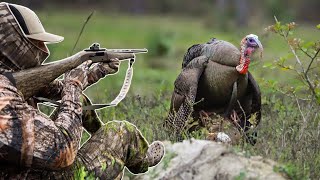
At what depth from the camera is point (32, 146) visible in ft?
16.0

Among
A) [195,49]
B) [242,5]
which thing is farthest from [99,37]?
[195,49]

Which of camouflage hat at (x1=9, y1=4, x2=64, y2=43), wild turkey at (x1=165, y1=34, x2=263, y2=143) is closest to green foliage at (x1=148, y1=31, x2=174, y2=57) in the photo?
wild turkey at (x1=165, y1=34, x2=263, y2=143)

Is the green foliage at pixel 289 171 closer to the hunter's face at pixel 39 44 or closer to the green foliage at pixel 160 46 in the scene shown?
the hunter's face at pixel 39 44

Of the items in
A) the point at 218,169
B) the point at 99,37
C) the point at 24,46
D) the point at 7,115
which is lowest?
the point at 99,37

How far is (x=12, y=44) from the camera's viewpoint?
5074mm

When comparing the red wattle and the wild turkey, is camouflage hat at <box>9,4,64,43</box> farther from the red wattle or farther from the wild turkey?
the red wattle

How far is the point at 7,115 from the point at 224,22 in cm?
2992

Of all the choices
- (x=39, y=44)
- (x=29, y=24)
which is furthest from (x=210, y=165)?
(x=29, y=24)

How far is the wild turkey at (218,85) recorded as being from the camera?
7.25 m

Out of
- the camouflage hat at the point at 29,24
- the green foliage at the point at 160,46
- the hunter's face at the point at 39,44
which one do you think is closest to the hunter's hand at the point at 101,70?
the hunter's face at the point at 39,44

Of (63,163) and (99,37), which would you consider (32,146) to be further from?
(99,37)

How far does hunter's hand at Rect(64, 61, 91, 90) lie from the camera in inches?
212

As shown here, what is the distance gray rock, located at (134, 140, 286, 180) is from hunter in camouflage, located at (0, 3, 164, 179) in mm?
365

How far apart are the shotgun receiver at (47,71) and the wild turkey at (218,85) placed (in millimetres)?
1552
